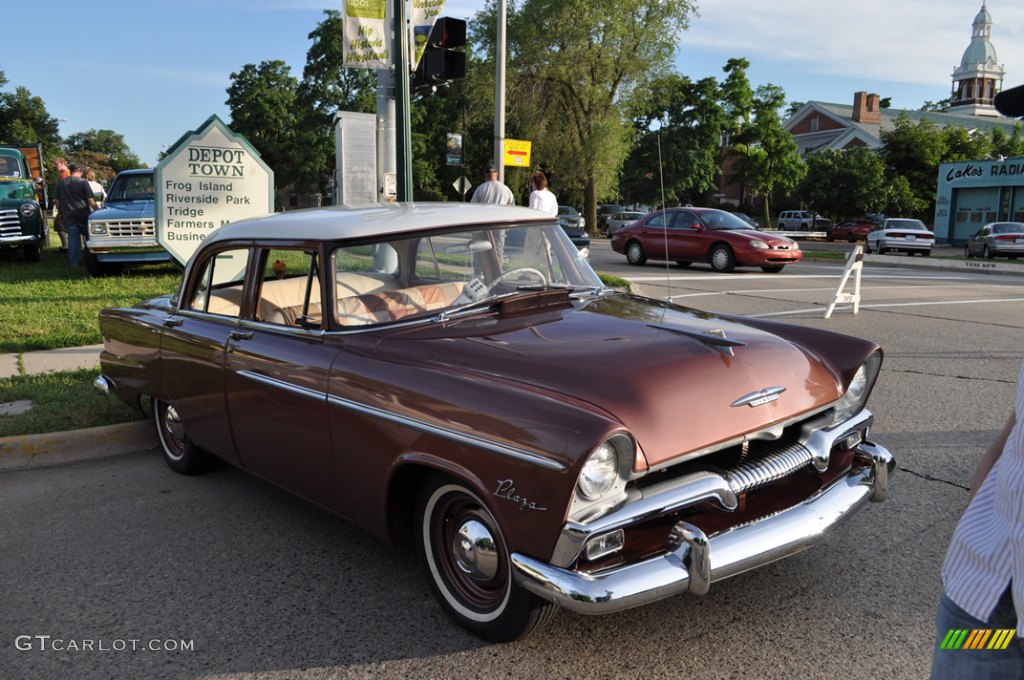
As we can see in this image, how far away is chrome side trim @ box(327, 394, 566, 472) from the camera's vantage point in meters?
2.54

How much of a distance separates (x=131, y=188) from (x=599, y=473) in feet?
47.0

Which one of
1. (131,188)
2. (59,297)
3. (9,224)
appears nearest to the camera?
(59,297)

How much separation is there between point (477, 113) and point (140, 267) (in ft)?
99.6

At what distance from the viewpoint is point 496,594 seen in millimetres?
2939

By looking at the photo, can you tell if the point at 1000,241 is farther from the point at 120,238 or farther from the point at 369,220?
the point at 369,220

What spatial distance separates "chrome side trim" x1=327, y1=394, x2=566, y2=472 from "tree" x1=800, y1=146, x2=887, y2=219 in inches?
2081

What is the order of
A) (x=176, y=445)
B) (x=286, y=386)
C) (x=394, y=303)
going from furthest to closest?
(x=176, y=445) < (x=394, y=303) < (x=286, y=386)

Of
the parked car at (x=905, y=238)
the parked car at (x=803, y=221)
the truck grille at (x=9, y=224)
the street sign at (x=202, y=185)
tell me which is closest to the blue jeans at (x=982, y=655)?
the street sign at (x=202, y=185)

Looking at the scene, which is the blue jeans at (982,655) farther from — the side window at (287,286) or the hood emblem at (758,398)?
the side window at (287,286)

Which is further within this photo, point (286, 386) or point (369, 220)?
point (369, 220)

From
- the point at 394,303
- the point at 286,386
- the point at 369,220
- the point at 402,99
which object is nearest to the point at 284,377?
the point at 286,386

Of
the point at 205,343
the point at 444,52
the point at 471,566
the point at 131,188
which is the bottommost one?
the point at 471,566

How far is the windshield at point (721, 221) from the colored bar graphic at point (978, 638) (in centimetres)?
1809

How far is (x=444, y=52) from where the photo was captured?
8.97 metres
